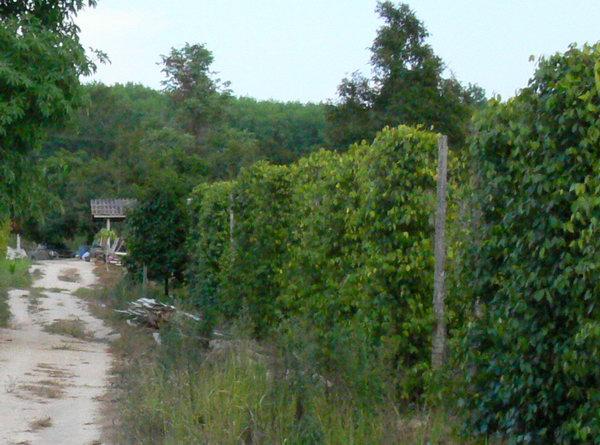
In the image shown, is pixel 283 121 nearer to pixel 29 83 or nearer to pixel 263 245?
pixel 29 83

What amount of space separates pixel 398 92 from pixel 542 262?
125ft

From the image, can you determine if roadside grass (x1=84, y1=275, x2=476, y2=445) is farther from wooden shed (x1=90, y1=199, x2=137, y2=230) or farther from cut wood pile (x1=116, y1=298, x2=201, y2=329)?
wooden shed (x1=90, y1=199, x2=137, y2=230)

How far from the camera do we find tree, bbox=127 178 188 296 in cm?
2791

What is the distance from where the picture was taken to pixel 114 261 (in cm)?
5372

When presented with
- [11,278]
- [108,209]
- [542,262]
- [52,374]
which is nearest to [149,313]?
[52,374]

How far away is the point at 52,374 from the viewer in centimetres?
1516

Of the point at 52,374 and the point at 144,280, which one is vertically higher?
the point at 144,280

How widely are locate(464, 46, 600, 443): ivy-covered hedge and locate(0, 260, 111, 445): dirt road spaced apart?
4734 millimetres

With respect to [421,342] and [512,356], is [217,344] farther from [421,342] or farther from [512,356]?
[512,356]

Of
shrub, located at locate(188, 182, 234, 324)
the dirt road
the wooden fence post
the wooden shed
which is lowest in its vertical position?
the dirt road

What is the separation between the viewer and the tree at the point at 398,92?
43000mm

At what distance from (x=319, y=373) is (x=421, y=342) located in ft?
3.09

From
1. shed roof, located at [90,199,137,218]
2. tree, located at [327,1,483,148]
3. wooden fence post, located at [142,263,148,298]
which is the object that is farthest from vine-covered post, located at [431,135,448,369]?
shed roof, located at [90,199,137,218]

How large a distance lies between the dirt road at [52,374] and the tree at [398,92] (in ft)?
59.7
